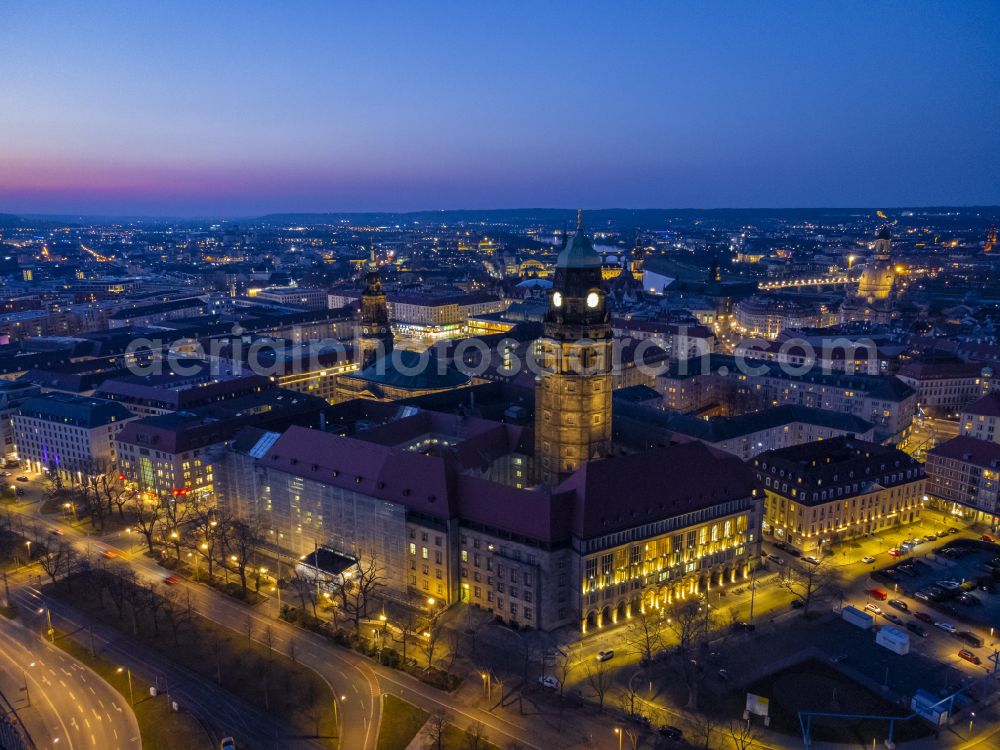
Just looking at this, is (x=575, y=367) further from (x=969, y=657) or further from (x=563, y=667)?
(x=969, y=657)

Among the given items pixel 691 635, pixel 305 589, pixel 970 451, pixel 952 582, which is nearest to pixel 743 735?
pixel 691 635

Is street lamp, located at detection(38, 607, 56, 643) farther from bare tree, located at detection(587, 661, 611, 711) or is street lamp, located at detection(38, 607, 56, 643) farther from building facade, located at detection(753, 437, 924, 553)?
building facade, located at detection(753, 437, 924, 553)

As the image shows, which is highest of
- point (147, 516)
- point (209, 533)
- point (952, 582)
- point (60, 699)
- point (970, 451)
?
point (970, 451)

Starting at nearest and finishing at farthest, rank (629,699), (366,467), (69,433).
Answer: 1. (629,699)
2. (366,467)
3. (69,433)

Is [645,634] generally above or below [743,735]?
below

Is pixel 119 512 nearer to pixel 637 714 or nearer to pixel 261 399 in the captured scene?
pixel 261 399

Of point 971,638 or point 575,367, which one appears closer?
point 971,638

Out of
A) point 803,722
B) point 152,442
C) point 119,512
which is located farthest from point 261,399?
point 803,722
